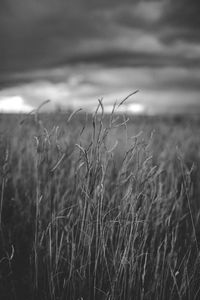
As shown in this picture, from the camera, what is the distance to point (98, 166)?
1253 millimetres

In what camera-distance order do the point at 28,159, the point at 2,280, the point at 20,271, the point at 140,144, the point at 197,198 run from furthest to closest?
1. the point at 28,159
2. the point at 197,198
3. the point at 20,271
4. the point at 2,280
5. the point at 140,144

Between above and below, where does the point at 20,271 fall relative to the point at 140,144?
below

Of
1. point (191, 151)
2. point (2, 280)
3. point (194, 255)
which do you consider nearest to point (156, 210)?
point (194, 255)

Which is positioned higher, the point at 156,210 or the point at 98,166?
the point at 98,166

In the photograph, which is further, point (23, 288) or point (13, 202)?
point (13, 202)

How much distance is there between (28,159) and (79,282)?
66.7 inches

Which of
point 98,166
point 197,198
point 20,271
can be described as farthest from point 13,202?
point 197,198

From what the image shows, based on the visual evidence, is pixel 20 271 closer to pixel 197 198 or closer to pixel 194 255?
pixel 194 255

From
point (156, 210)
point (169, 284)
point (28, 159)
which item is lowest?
point (169, 284)

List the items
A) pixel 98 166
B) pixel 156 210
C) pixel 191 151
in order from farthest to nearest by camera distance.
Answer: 1. pixel 191 151
2. pixel 156 210
3. pixel 98 166

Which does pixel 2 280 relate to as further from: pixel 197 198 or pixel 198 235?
pixel 197 198

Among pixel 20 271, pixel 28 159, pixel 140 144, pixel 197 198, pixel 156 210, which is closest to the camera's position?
pixel 140 144

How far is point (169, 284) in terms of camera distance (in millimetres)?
1521

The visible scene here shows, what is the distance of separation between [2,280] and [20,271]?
0.13m
